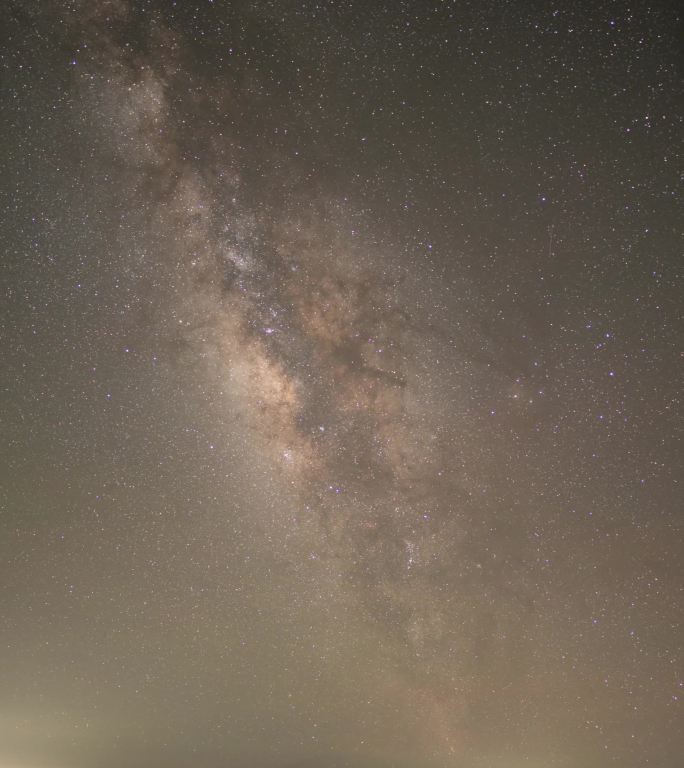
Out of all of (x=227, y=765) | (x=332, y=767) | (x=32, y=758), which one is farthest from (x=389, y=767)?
(x=32, y=758)

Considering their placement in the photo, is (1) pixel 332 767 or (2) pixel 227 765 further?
(2) pixel 227 765

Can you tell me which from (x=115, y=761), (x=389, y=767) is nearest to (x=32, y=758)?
(x=115, y=761)

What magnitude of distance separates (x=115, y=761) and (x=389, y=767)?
22156 mm

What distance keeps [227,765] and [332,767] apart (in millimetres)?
7198

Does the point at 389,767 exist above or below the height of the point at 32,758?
above

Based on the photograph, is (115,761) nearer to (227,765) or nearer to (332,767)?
(227,765)

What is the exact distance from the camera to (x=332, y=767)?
96.7 feet

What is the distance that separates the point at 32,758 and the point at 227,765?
35.4 ft

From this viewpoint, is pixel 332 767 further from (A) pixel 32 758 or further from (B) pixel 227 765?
(A) pixel 32 758

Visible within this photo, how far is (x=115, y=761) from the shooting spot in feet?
107

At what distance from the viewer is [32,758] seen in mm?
28500

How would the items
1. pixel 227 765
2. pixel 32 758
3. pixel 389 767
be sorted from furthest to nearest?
pixel 227 765
pixel 32 758
pixel 389 767

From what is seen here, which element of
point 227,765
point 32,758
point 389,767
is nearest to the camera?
point 389,767

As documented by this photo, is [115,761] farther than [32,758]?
Yes
